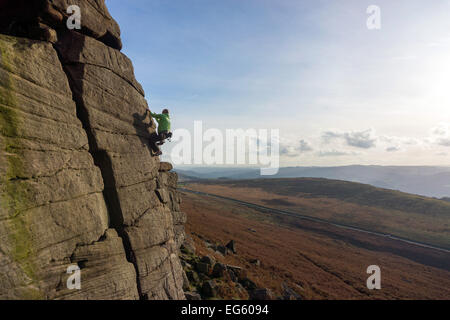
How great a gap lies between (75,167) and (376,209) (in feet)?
439

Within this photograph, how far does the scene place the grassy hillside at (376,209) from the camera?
267 ft

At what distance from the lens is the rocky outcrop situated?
9.10 meters

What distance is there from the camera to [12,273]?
8.36m

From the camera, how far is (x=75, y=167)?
1155 cm

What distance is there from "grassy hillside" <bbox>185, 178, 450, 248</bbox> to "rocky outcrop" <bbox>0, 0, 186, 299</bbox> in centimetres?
9151

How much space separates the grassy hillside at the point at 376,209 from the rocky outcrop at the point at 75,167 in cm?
9151

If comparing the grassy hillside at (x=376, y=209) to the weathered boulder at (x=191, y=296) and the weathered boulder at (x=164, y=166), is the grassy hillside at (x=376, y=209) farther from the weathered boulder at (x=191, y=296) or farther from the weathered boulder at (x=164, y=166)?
the weathered boulder at (x=164, y=166)

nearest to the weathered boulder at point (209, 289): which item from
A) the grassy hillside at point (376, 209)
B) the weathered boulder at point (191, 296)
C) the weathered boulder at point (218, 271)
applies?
the weathered boulder at point (191, 296)

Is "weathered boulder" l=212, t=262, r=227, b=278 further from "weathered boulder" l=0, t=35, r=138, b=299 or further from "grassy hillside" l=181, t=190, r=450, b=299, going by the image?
"weathered boulder" l=0, t=35, r=138, b=299

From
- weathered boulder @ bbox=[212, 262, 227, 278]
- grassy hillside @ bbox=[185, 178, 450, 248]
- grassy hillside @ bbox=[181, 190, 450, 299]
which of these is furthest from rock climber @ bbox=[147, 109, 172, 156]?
grassy hillside @ bbox=[185, 178, 450, 248]

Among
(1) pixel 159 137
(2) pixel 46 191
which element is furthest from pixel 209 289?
(2) pixel 46 191

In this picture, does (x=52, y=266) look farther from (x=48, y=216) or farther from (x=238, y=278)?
(x=238, y=278)

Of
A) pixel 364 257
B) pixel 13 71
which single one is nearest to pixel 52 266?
pixel 13 71

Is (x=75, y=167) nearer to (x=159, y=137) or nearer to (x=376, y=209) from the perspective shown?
(x=159, y=137)
